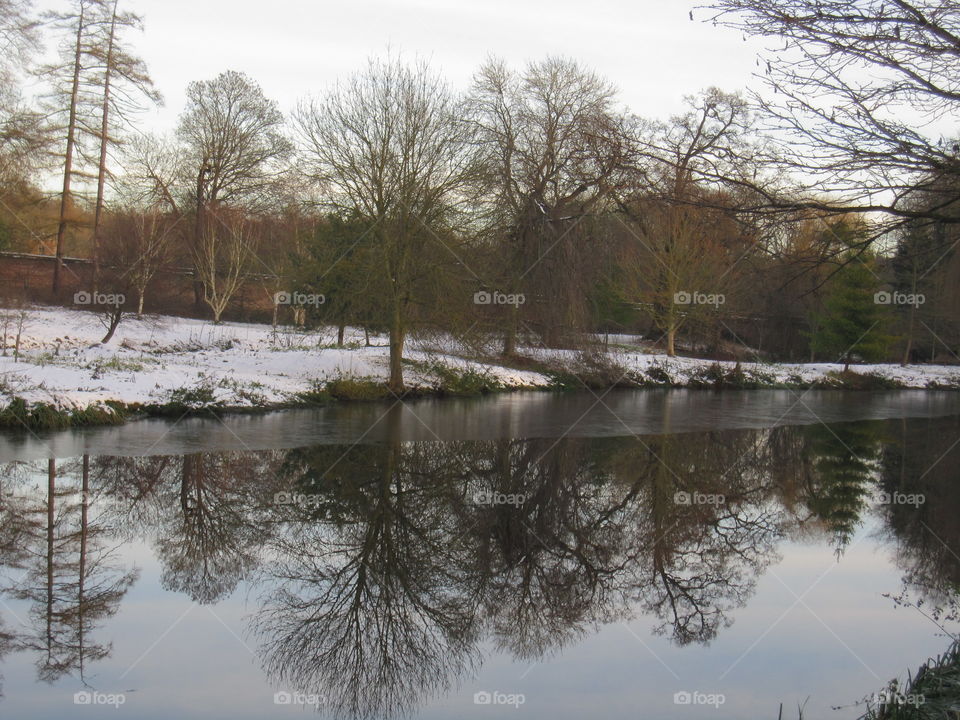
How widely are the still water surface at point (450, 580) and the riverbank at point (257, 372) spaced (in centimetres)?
260

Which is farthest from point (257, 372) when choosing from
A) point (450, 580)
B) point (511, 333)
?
point (450, 580)

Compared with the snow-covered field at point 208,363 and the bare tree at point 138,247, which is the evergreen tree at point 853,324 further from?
the bare tree at point 138,247

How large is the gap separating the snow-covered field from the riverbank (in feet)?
0.14

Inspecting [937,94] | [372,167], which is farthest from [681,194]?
[372,167]

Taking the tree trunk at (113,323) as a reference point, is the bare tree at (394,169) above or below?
above

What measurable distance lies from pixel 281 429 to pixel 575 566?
31.4 ft

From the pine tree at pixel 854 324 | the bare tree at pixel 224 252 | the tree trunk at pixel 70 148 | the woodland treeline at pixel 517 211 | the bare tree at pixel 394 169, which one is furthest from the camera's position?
the pine tree at pixel 854 324

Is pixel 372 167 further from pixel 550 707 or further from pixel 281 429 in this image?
pixel 550 707

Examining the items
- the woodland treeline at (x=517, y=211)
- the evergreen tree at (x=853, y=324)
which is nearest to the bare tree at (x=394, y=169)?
the woodland treeline at (x=517, y=211)

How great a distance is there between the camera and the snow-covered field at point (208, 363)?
16422mm

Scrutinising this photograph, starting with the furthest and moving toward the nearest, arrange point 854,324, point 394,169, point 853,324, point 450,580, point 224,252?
point 854,324 < point 853,324 < point 224,252 < point 394,169 < point 450,580

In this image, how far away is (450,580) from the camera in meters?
6.77

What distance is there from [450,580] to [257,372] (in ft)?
53.0

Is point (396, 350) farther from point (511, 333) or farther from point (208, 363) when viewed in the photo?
point (511, 333)
